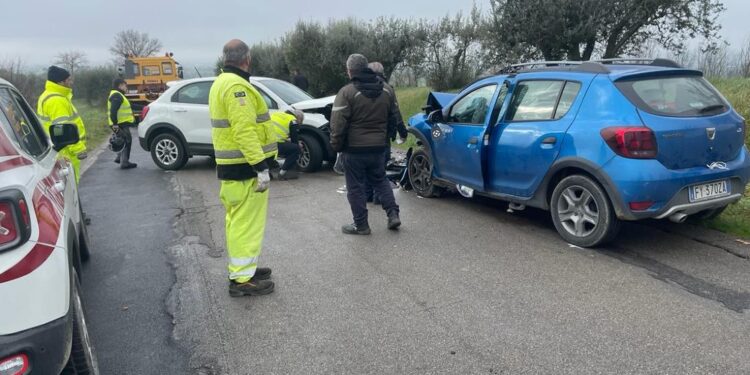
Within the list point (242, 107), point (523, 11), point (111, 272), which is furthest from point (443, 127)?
point (523, 11)

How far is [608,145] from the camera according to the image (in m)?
4.66

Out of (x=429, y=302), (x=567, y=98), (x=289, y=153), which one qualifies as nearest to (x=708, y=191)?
(x=567, y=98)

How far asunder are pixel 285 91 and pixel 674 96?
23.0 ft

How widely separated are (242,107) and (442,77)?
44.0ft

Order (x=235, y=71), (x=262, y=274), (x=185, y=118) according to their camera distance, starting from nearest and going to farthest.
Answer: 1. (x=235, y=71)
2. (x=262, y=274)
3. (x=185, y=118)

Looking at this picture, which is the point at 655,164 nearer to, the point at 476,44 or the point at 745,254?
the point at 745,254

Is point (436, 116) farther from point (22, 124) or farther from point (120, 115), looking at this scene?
point (120, 115)

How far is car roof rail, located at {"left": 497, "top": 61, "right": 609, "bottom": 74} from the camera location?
510 cm

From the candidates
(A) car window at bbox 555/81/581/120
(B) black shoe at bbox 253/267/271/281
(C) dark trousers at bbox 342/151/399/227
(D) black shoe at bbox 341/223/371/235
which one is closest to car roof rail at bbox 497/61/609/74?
(A) car window at bbox 555/81/581/120

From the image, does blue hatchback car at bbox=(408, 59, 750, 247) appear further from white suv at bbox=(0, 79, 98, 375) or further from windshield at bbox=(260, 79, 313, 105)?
windshield at bbox=(260, 79, 313, 105)

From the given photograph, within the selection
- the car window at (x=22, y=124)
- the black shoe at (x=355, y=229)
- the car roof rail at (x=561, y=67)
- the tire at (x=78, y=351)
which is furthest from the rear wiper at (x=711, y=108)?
the car window at (x=22, y=124)

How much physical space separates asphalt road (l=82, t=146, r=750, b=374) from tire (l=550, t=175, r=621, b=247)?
5.9 inches

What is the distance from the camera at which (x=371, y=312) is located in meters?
3.92

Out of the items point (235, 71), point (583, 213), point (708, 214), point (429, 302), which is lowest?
point (429, 302)
